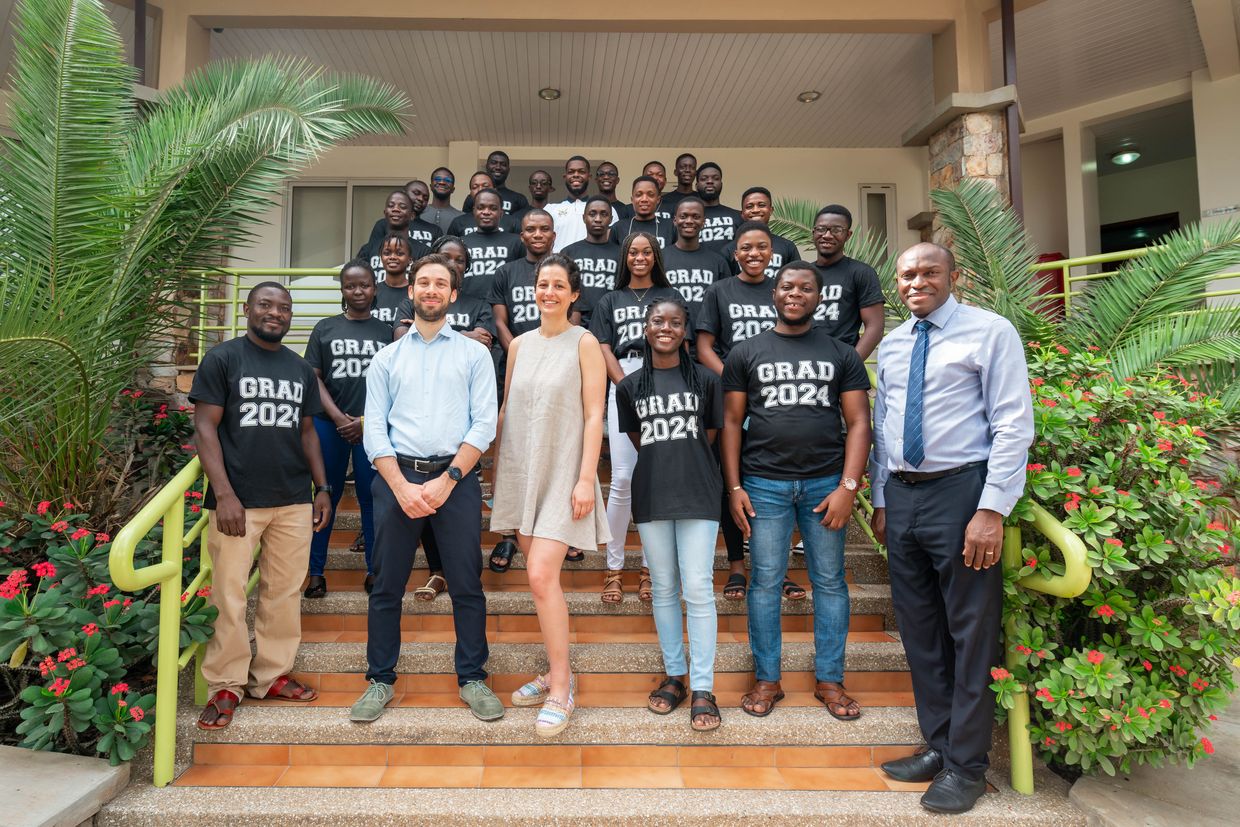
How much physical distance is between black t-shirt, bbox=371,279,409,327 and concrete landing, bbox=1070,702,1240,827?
4589 mm

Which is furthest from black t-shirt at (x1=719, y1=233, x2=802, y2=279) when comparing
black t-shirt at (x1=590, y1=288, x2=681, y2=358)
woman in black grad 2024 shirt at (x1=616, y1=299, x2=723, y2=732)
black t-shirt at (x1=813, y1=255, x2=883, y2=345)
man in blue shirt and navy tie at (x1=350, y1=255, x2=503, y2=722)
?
man in blue shirt and navy tie at (x1=350, y1=255, x2=503, y2=722)

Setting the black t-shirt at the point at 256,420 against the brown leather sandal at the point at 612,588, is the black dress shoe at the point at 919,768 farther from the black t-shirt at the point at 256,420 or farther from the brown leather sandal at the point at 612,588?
the black t-shirt at the point at 256,420

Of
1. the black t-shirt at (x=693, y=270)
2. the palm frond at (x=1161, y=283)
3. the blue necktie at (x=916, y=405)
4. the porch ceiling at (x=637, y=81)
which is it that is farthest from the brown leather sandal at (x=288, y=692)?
the porch ceiling at (x=637, y=81)

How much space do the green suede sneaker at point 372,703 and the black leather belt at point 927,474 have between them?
8.22 ft

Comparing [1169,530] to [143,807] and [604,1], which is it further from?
[604,1]

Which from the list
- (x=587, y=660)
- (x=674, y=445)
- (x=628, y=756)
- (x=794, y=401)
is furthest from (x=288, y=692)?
(x=794, y=401)

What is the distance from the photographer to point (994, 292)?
5.23 meters

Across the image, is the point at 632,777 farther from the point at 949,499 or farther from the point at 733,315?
the point at 733,315

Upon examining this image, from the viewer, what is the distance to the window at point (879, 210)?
1077cm

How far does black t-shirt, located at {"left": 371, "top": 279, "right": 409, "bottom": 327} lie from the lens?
5074mm

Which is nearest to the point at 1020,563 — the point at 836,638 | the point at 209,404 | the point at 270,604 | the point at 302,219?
the point at 836,638

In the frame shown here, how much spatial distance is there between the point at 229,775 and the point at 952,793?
3016 mm

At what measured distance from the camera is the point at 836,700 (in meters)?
3.41

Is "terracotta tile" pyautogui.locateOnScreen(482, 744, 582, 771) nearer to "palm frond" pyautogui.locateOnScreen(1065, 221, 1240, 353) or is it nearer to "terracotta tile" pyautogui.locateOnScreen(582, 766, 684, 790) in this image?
"terracotta tile" pyautogui.locateOnScreen(582, 766, 684, 790)
